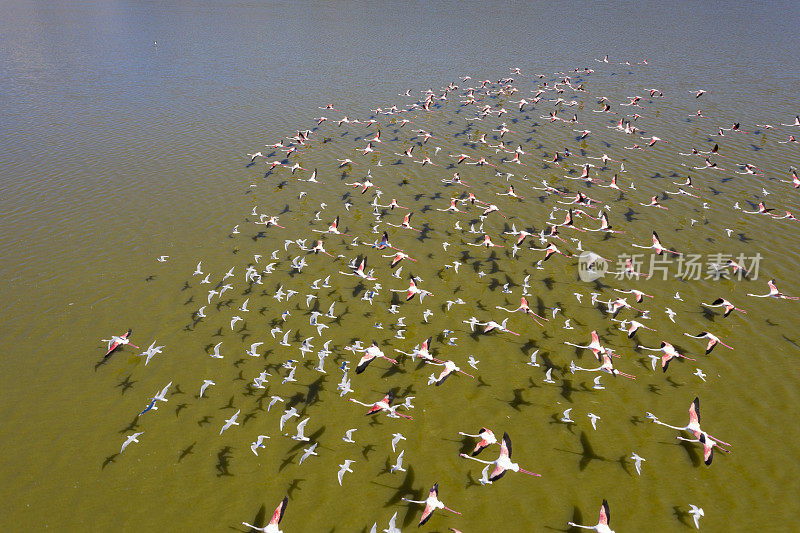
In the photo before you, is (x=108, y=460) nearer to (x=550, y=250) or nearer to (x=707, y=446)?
(x=707, y=446)

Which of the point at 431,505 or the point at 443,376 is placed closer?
the point at 431,505

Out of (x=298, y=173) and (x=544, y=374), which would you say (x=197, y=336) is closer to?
(x=544, y=374)

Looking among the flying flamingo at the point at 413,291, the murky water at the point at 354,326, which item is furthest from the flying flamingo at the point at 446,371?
the flying flamingo at the point at 413,291

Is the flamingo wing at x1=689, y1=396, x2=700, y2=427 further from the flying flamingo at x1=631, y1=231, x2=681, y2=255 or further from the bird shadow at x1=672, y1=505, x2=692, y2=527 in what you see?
the flying flamingo at x1=631, y1=231, x2=681, y2=255

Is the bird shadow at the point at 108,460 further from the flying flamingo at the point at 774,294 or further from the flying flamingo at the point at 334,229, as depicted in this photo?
the flying flamingo at the point at 774,294

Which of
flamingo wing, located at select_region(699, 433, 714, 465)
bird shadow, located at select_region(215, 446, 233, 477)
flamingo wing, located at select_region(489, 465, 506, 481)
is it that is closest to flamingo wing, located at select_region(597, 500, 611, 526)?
flamingo wing, located at select_region(489, 465, 506, 481)

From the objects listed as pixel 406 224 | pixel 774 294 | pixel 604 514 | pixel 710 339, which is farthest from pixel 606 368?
pixel 406 224
